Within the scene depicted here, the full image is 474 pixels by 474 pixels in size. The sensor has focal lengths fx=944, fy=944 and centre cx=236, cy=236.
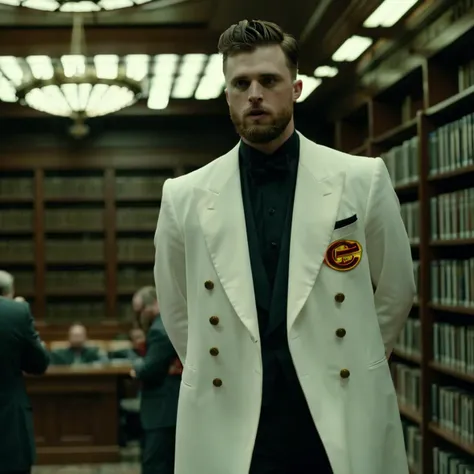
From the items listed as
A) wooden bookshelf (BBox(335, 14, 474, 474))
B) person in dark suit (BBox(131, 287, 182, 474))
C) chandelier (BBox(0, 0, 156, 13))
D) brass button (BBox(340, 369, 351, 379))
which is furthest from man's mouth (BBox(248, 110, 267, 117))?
chandelier (BBox(0, 0, 156, 13))

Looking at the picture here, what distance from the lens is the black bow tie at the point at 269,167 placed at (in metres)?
2.08

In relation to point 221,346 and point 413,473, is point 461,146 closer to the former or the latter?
point 413,473

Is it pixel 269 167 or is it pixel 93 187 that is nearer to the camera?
pixel 269 167

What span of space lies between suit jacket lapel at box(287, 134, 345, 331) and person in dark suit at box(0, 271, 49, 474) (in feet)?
8.83

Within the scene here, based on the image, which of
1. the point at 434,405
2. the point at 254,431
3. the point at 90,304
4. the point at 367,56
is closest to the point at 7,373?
the point at 434,405

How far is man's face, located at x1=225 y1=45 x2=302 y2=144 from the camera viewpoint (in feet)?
6.43

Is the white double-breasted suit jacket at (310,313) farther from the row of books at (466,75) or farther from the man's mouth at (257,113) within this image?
the row of books at (466,75)

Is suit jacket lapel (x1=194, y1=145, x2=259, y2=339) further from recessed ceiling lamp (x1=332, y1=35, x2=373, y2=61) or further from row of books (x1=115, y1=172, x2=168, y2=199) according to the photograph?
row of books (x1=115, y1=172, x2=168, y2=199)

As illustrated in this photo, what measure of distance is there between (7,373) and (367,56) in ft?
11.1

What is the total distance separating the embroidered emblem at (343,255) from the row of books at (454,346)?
3004 millimetres

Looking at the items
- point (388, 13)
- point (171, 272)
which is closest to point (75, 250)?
point (388, 13)

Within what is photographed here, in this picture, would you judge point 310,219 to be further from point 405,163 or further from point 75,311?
point 75,311

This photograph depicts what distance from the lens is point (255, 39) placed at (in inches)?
77.7

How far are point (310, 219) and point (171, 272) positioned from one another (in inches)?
14.5
